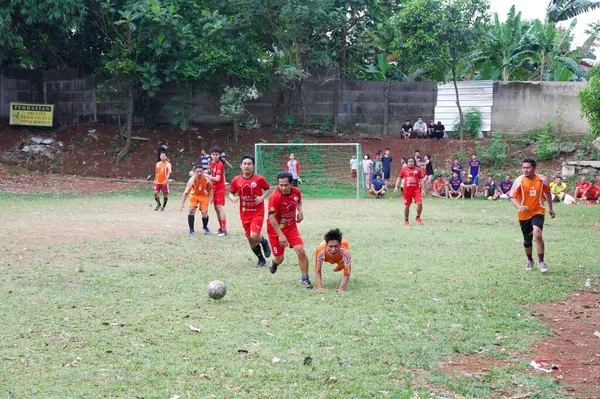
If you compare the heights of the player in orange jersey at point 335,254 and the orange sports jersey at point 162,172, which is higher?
the orange sports jersey at point 162,172

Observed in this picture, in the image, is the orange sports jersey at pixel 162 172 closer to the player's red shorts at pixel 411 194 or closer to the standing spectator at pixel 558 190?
the player's red shorts at pixel 411 194

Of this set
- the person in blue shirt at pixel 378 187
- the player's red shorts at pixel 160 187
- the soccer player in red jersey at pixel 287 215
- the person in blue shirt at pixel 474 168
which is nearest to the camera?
the soccer player in red jersey at pixel 287 215

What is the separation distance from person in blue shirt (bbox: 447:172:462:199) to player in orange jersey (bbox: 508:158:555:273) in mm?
15539

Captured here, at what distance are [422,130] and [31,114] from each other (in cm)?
1787

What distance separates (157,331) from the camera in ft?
25.0

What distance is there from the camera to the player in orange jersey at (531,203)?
11.6m

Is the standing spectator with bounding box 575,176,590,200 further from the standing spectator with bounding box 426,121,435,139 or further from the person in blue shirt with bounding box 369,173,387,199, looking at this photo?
the standing spectator with bounding box 426,121,435,139

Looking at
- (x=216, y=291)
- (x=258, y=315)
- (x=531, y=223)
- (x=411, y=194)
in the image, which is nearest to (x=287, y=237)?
(x=216, y=291)

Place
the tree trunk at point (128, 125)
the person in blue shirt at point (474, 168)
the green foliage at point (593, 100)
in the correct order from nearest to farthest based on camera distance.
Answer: the green foliage at point (593, 100) → the person in blue shirt at point (474, 168) → the tree trunk at point (128, 125)

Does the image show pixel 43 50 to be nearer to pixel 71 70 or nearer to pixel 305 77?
pixel 71 70

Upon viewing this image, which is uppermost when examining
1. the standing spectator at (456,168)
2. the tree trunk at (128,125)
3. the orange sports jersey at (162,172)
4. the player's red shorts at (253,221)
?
the tree trunk at (128,125)

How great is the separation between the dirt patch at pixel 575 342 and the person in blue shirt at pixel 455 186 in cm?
1741

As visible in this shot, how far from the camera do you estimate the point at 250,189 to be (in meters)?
11.9

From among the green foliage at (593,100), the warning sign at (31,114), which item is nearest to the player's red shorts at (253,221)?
the green foliage at (593,100)
